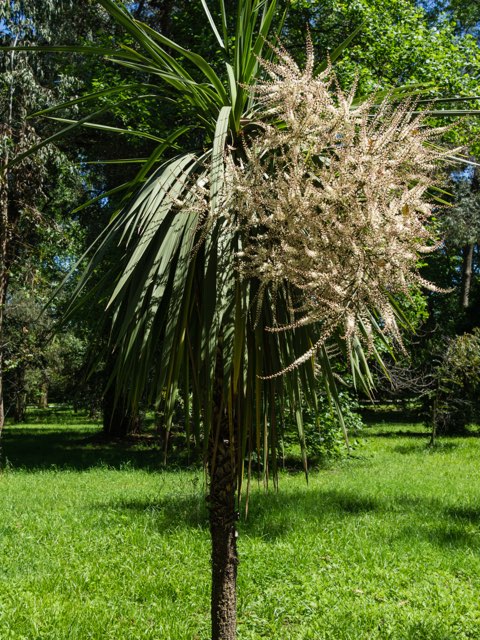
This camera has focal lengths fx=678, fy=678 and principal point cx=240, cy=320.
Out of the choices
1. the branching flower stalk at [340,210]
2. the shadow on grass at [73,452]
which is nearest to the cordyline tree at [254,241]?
the branching flower stalk at [340,210]

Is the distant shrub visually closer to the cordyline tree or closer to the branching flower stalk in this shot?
the cordyline tree

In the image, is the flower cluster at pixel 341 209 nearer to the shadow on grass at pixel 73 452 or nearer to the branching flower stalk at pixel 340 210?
the branching flower stalk at pixel 340 210

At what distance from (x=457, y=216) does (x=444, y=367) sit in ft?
25.3

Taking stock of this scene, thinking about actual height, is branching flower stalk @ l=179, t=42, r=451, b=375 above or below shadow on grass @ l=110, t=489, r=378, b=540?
above

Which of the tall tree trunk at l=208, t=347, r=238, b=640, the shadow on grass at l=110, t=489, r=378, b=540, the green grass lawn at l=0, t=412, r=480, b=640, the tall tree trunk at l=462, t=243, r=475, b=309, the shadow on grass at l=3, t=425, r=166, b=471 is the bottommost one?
the green grass lawn at l=0, t=412, r=480, b=640

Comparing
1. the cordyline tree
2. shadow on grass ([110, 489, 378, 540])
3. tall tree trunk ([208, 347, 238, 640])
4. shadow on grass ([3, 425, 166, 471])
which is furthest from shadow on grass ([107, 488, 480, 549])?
shadow on grass ([3, 425, 166, 471])

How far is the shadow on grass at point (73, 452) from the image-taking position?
1316 centimetres

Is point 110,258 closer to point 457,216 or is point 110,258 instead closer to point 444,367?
point 444,367

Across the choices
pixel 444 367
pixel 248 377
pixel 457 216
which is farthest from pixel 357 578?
pixel 457 216

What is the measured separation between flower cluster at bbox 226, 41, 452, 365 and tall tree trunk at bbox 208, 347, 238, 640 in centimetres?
90

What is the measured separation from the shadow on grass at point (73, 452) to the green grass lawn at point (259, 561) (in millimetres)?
2742

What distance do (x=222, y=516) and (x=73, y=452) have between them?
13.2 metres

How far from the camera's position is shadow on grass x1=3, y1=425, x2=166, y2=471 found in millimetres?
13156

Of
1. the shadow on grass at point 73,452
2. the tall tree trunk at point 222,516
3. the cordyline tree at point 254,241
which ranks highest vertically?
the cordyline tree at point 254,241
